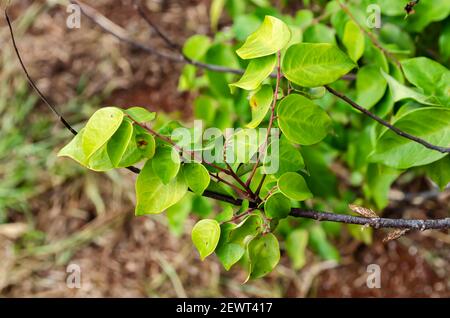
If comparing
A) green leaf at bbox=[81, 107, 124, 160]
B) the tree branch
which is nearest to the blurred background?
the tree branch

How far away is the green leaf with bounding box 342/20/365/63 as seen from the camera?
3.81ft

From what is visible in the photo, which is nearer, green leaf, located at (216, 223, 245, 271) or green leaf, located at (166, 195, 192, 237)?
green leaf, located at (216, 223, 245, 271)

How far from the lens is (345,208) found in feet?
5.41

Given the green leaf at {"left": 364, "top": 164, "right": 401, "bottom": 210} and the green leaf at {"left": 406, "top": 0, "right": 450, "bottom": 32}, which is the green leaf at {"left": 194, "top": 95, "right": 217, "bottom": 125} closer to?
the green leaf at {"left": 364, "top": 164, "right": 401, "bottom": 210}

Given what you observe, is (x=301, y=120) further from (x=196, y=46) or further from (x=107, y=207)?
(x=107, y=207)

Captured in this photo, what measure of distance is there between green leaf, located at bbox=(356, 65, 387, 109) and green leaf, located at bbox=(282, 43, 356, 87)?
0.92 feet

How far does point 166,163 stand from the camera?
86cm

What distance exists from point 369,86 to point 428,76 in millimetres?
132

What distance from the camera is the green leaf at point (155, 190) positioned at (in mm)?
881

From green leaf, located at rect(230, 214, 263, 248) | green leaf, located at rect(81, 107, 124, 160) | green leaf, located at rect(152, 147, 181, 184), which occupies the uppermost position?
green leaf, located at rect(81, 107, 124, 160)

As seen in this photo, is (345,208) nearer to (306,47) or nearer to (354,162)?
(354,162)

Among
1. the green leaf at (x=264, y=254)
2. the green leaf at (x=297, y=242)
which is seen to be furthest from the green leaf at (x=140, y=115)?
the green leaf at (x=297, y=242)
